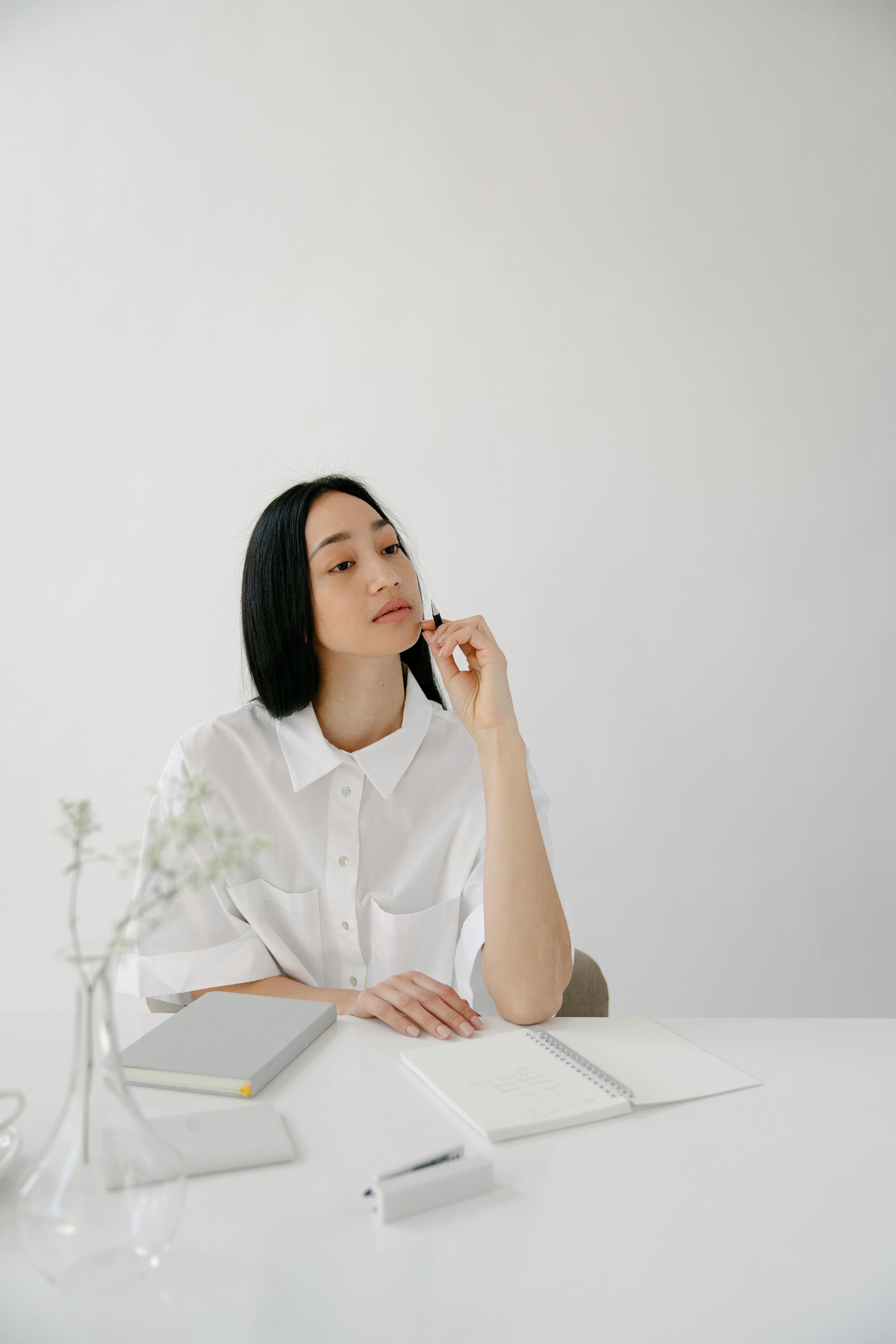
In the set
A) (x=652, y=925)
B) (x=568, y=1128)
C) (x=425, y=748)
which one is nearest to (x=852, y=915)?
(x=652, y=925)

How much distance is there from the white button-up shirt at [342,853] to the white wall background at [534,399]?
104 centimetres

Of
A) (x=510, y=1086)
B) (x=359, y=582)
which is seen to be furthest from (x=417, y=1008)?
(x=359, y=582)

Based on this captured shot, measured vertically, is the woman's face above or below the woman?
above

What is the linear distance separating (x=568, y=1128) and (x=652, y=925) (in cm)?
178

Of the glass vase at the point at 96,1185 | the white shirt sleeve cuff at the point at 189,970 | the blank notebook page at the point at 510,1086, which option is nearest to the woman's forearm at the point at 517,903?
the blank notebook page at the point at 510,1086

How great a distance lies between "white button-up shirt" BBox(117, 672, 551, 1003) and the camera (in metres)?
1.42

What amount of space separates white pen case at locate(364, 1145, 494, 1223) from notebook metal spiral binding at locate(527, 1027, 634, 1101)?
0.66 feet

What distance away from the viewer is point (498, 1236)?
0.70 meters

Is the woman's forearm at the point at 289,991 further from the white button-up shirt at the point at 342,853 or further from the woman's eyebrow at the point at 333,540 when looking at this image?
the woman's eyebrow at the point at 333,540

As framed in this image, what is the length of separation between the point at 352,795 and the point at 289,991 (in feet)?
1.07

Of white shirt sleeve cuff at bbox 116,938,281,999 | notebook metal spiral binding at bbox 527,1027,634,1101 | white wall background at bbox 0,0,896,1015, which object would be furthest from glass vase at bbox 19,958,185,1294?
white wall background at bbox 0,0,896,1015

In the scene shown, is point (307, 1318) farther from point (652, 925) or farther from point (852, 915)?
point (852, 915)

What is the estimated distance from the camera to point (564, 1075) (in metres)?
0.97

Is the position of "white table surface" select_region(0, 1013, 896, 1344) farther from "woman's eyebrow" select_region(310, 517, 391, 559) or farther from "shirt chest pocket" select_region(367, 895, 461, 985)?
"woman's eyebrow" select_region(310, 517, 391, 559)
